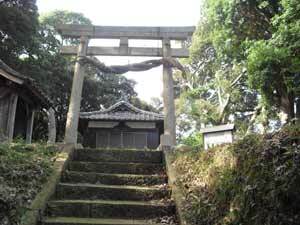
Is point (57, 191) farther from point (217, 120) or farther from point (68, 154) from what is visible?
point (217, 120)

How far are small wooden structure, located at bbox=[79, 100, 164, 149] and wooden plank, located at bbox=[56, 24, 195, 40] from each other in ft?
23.2

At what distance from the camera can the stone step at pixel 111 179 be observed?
676 centimetres

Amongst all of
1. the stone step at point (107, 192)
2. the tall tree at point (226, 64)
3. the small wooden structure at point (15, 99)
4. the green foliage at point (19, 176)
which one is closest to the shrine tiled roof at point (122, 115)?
the small wooden structure at point (15, 99)

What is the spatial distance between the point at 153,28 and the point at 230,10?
7.39m

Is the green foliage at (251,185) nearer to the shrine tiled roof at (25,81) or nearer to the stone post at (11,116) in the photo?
the shrine tiled roof at (25,81)

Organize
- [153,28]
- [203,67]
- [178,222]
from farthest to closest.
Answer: [203,67] < [153,28] < [178,222]

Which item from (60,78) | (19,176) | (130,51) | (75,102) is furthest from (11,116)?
(60,78)

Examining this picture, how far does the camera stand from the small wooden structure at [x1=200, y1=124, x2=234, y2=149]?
28.1ft

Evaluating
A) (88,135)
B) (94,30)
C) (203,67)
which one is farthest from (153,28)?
(203,67)

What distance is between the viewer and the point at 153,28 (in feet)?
35.7

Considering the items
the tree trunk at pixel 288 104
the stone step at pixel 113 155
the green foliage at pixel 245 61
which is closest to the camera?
the stone step at pixel 113 155

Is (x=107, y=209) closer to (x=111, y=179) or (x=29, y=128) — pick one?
(x=111, y=179)

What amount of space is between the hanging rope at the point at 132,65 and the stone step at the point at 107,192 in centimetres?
505

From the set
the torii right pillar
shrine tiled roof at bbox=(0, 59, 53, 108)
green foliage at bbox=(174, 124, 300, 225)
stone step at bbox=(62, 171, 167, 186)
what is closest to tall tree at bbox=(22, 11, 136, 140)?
shrine tiled roof at bbox=(0, 59, 53, 108)
